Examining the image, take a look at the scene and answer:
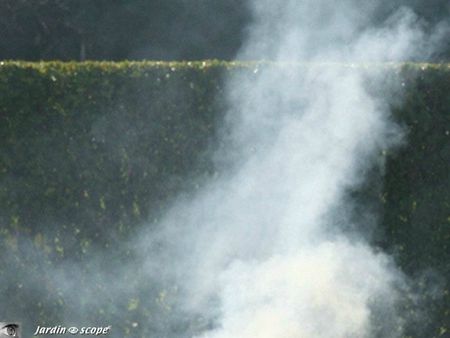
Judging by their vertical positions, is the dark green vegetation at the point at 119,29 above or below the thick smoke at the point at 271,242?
above

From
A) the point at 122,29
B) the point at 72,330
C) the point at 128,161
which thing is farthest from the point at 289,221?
the point at 122,29

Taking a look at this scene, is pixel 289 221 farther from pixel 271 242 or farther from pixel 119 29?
pixel 119 29

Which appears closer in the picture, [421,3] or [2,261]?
[2,261]

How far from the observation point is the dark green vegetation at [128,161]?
675 cm

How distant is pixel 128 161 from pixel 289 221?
4.01ft

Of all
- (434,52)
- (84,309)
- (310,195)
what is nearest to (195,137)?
(310,195)

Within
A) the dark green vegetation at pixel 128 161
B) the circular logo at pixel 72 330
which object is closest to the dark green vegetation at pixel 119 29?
the dark green vegetation at pixel 128 161

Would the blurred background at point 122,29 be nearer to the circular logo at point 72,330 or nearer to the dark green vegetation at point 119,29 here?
the dark green vegetation at point 119,29

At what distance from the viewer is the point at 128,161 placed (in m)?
6.79

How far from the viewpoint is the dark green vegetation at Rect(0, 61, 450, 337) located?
6754 millimetres

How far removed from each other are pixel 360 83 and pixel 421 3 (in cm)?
759

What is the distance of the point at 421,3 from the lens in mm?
13852

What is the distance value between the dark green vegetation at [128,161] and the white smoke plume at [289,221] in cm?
13

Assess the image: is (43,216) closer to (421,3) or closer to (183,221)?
(183,221)
